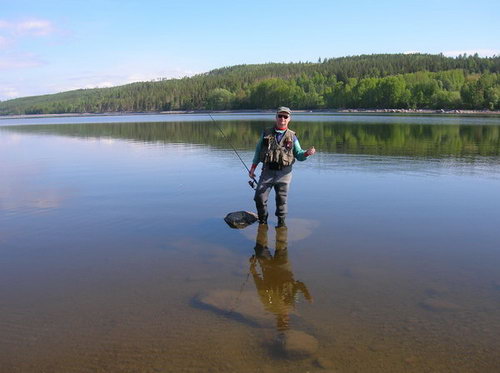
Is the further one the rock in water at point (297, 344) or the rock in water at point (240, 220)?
the rock in water at point (240, 220)

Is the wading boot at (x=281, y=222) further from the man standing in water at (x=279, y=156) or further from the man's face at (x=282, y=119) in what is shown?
the man's face at (x=282, y=119)

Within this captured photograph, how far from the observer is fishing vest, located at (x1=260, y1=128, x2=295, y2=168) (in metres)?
8.41

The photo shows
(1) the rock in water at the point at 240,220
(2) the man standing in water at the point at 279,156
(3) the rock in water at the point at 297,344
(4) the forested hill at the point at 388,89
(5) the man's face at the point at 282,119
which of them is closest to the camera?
(3) the rock in water at the point at 297,344

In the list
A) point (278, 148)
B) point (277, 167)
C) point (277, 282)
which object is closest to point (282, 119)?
point (278, 148)

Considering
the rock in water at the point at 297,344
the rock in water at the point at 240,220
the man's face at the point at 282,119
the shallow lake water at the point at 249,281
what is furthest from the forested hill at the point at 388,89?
the rock in water at the point at 297,344

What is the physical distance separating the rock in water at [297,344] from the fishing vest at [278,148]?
4.18 metres

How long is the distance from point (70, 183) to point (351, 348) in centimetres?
1262

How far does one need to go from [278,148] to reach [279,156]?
153 millimetres

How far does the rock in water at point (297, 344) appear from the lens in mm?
4402

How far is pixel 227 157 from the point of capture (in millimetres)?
21766

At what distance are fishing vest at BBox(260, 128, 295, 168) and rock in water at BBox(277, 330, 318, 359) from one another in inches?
164

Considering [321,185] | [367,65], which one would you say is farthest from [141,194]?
[367,65]

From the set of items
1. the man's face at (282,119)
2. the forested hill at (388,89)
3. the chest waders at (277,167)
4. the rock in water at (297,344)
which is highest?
the forested hill at (388,89)

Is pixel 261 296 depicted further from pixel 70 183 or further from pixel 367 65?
pixel 367 65
